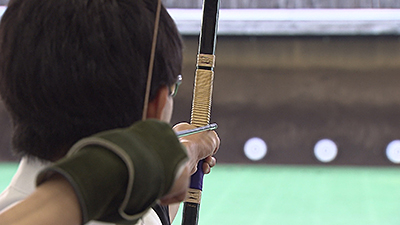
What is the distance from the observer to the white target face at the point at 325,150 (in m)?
6.08

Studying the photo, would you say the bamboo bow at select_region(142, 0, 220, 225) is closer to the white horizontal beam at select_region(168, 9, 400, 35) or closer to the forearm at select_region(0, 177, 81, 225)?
the forearm at select_region(0, 177, 81, 225)

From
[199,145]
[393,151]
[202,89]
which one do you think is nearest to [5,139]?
[393,151]

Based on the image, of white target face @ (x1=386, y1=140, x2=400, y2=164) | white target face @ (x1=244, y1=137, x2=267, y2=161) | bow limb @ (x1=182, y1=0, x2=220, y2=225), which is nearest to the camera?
bow limb @ (x1=182, y1=0, x2=220, y2=225)

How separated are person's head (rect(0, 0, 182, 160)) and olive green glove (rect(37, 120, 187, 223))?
164 millimetres

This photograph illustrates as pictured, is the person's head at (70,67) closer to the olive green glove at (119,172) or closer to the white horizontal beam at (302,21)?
the olive green glove at (119,172)

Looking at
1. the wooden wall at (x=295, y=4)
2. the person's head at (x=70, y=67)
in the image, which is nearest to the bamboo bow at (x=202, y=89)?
the person's head at (x=70, y=67)

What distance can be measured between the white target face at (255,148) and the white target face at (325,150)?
2.28 ft

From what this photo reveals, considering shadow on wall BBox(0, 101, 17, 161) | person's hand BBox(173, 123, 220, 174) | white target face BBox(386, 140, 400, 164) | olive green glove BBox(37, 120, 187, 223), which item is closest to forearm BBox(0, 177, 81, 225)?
olive green glove BBox(37, 120, 187, 223)

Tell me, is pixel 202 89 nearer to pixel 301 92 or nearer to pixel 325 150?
pixel 325 150

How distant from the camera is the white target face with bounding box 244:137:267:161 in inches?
245

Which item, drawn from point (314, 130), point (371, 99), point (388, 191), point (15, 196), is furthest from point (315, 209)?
point (15, 196)

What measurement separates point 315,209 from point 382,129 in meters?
2.38

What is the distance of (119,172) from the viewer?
0.33m

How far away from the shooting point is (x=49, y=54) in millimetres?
479
